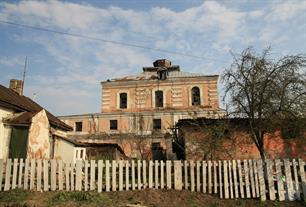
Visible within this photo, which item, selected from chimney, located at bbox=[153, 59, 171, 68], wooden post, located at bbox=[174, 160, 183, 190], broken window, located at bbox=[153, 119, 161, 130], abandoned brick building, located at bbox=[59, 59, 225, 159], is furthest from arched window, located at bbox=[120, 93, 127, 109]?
wooden post, located at bbox=[174, 160, 183, 190]

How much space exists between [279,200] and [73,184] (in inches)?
281

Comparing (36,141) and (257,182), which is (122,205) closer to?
(257,182)

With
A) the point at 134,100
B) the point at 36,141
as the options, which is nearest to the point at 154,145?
the point at 134,100

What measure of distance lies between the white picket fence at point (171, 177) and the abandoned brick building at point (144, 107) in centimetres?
2134

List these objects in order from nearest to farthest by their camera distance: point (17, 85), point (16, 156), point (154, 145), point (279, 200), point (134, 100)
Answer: point (279, 200), point (16, 156), point (17, 85), point (154, 145), point (134, 100)

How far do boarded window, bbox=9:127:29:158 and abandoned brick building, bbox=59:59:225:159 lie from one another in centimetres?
1813

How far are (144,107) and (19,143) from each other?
23299 millimetres

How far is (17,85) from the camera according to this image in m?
20.9

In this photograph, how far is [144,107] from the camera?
121 feet

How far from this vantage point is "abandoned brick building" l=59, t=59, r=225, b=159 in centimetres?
3309

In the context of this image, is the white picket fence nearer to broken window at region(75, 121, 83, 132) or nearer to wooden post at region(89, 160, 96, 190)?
wooden post at region(89, 160, 96, 190)

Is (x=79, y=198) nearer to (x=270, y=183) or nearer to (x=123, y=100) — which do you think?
(x=270, y=183)

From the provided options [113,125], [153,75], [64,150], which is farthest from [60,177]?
[153,75]

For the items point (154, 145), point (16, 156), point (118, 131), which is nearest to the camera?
point (16, 156)
